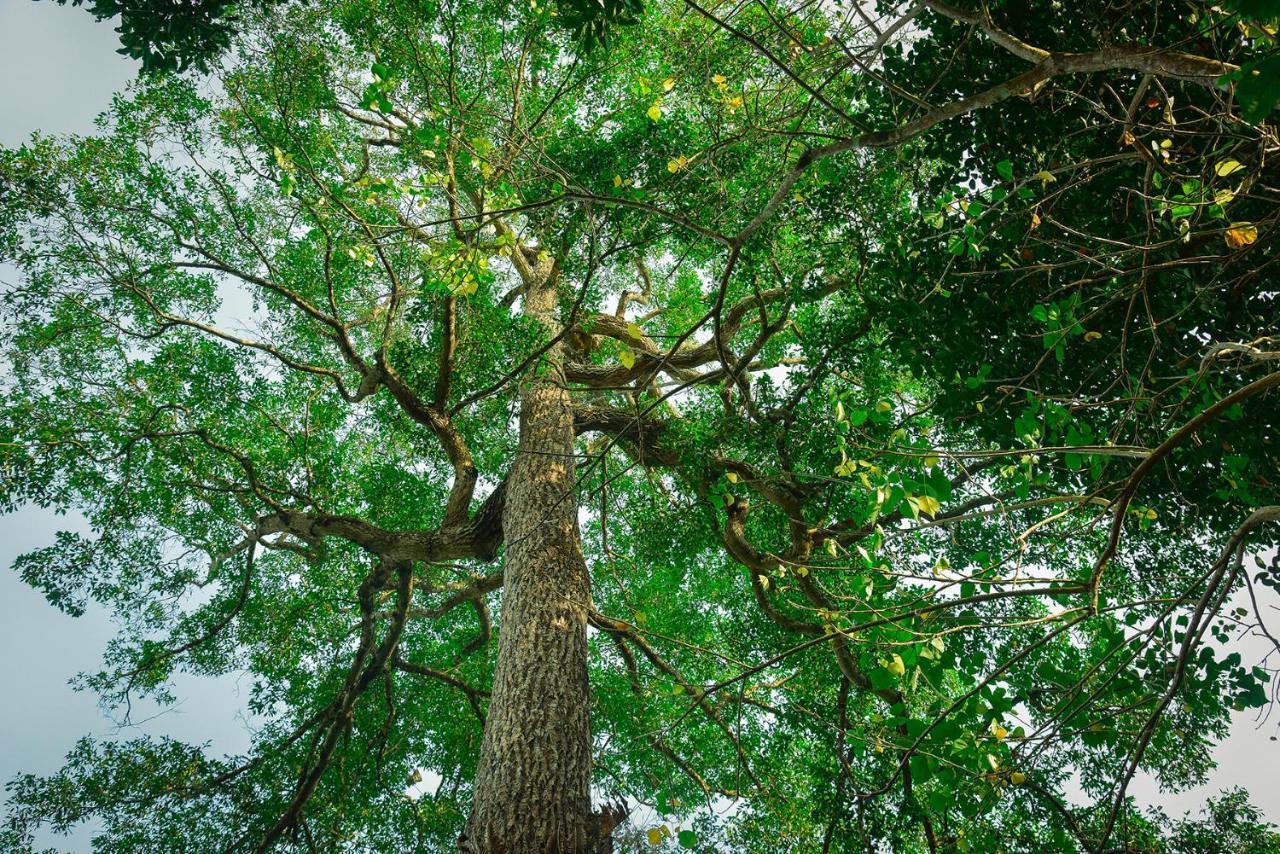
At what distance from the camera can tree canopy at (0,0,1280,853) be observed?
344 cm

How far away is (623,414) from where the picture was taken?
7.04 m

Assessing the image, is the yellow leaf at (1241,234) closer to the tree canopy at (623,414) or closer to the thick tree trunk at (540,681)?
the tree canopy at (623,414)

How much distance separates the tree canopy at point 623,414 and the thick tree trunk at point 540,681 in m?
0.03

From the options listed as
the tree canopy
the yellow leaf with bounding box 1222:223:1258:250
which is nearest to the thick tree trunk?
the tree canopy

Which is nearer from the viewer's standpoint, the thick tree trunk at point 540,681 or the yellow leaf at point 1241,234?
the yellow leaf at point 1241,234

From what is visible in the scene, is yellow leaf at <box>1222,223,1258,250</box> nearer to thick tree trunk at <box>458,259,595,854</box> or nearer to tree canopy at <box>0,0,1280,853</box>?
tree canopy at <box>0,0,1280,853</box>

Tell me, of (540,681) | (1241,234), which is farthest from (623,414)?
(1241,234)

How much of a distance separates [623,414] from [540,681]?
3.10 metres

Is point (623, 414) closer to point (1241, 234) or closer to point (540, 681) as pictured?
point (540, 681)

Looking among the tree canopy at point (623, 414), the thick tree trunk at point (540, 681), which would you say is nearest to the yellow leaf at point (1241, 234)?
the tree canopy at point (623, 414)

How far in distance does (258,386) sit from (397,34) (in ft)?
12.6

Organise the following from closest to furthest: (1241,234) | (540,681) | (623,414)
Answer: (1241,234) < (540,681) < (623,414)

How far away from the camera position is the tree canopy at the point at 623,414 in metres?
3.44

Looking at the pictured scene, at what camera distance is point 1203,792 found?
18.9 ft
